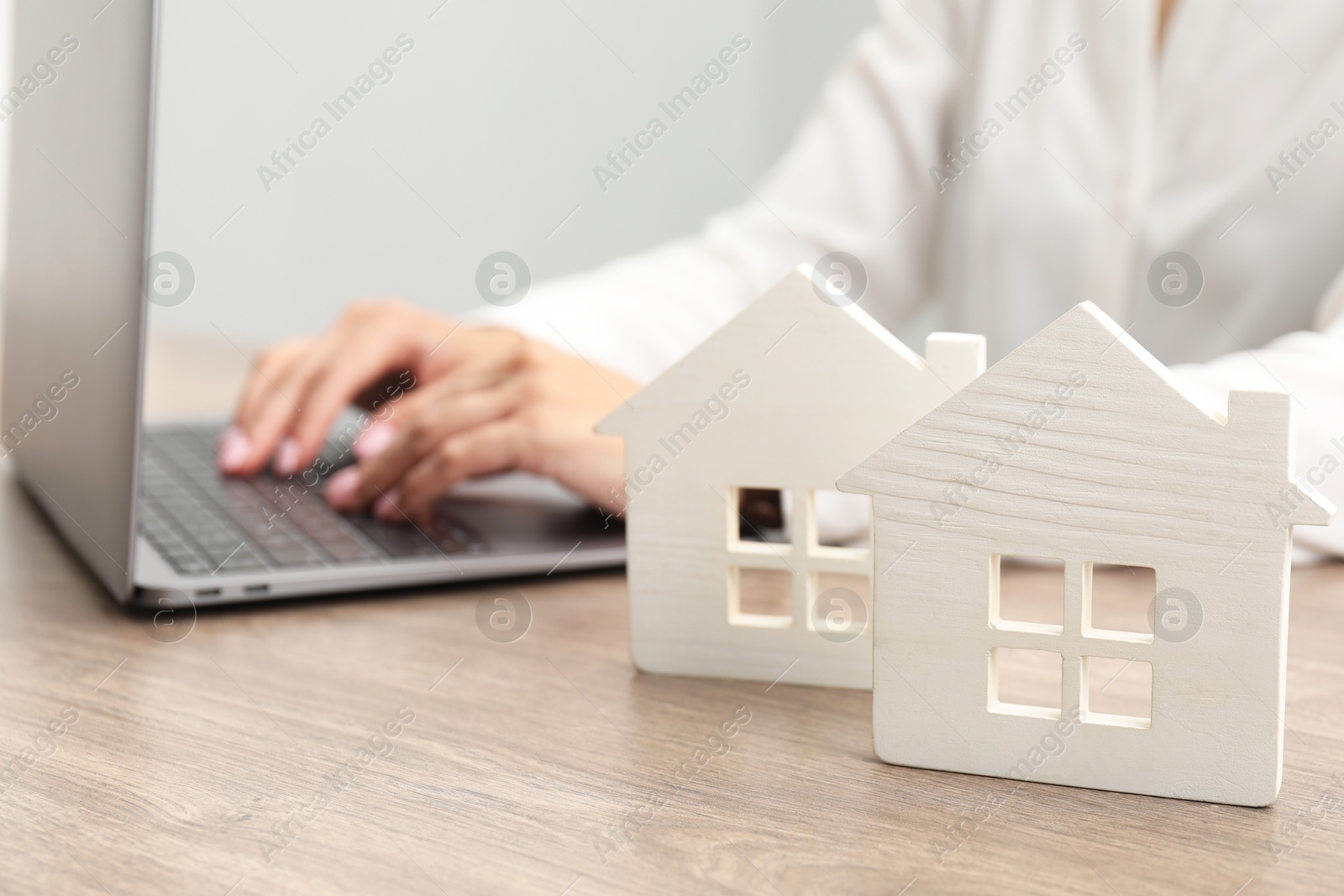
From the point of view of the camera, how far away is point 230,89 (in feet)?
4.19

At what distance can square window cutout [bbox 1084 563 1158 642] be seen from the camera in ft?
2.18

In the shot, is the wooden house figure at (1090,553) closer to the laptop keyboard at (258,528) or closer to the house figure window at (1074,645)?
the house figure window at (1074,645)

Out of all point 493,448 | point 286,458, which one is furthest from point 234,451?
point 493,448

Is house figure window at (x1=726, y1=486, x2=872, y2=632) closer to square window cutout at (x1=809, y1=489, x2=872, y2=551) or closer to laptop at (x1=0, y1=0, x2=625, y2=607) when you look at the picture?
square window cutout at (x1=809, y1=489, x2=872, y2=551)

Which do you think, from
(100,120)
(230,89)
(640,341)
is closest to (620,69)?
(230,89)

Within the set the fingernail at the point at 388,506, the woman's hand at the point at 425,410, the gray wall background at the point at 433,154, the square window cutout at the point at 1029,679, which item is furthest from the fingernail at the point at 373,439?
the square window cutout at the point at 1029,679

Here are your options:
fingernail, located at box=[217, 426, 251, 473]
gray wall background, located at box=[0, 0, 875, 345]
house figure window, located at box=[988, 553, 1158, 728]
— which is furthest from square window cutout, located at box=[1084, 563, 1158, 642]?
gray wall background, located at box=[0, 0, 875, 345]

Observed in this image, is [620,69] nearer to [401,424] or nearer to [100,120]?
[401,424]

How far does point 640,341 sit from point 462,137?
1.76ft

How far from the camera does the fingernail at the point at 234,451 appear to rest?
3.14 feet

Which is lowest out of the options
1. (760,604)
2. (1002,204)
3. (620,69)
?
(760,604)

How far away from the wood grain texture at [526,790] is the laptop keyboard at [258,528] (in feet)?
0.28

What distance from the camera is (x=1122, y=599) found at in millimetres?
714

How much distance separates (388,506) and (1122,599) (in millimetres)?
499
